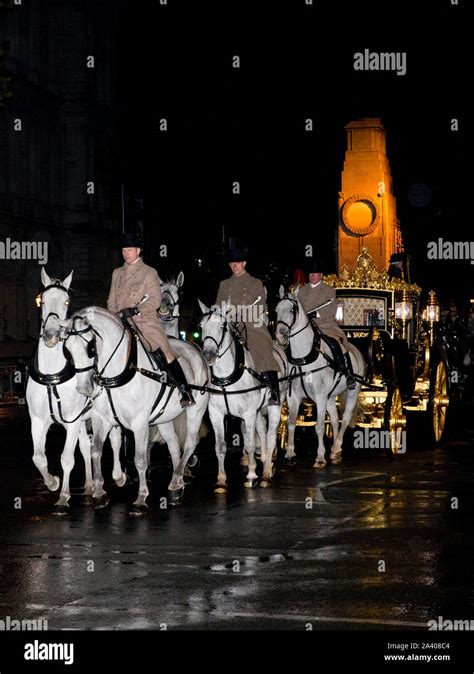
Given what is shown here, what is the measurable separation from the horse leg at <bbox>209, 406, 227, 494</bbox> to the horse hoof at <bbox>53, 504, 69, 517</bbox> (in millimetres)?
2278

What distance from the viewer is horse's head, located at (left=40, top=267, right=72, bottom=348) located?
12688 millimetres

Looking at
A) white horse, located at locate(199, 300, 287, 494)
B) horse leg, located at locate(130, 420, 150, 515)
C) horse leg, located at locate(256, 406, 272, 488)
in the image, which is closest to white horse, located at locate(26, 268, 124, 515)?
horse leg, located at locate(130, 420, 150, 515)

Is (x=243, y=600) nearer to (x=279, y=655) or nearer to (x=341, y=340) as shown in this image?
(x=279, y=655)

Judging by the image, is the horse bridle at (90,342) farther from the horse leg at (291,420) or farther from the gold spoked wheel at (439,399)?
the gold spoked wheel at (439,399)

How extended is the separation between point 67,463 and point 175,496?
4.28ft

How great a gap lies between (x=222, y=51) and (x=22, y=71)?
17.1m

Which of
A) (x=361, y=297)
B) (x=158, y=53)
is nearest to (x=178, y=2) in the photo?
(x=158, y=53)

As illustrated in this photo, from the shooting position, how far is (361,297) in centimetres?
2161

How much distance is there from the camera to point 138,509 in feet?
43.0

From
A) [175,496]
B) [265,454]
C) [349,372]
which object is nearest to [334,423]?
[349,372]

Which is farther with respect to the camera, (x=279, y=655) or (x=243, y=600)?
(x=243, y=600)

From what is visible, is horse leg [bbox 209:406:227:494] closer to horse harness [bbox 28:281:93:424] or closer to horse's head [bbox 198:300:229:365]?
horse's head [bbox 198:300:229:365]

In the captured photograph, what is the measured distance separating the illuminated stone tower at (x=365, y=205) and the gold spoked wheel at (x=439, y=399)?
2847 mm

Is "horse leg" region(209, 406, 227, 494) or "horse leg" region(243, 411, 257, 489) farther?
"horse leg" region(243, 411, 257, 489)
